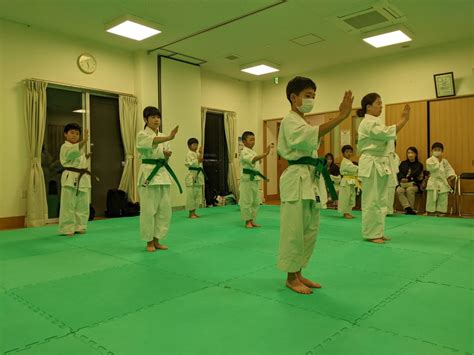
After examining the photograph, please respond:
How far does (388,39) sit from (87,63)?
21.5 ft

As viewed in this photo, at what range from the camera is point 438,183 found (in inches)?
306

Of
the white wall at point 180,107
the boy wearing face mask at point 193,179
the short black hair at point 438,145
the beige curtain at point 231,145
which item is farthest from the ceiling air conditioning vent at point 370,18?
the beige curtain at point 231,145

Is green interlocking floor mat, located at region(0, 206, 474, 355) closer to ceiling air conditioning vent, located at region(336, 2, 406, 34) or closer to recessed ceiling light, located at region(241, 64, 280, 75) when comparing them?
ceiling air conditioning vent, located at region(336, 2, 406, 34)

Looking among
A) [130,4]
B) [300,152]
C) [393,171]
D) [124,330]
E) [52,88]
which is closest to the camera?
[124,330]

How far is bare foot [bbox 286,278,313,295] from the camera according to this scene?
281cm

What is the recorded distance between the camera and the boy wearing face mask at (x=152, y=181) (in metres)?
4.25

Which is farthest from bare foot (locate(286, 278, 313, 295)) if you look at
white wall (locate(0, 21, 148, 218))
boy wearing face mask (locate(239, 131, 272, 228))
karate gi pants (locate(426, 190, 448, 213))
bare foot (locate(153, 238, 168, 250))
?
karate gi pants (locate(426, 190, 448, 213))

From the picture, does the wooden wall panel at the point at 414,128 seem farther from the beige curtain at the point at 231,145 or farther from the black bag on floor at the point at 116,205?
the black bag on floor at the point at 116,205

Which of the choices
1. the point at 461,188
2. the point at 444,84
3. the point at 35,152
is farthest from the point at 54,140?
the point at 461,188

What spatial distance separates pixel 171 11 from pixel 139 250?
4411 millimetres

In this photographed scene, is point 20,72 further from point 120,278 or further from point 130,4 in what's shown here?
point 120,278

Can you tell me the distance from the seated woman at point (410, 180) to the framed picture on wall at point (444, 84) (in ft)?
4.56

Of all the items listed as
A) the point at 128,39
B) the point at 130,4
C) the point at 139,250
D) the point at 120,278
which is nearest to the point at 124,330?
the point at 120,278

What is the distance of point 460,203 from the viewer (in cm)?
799
